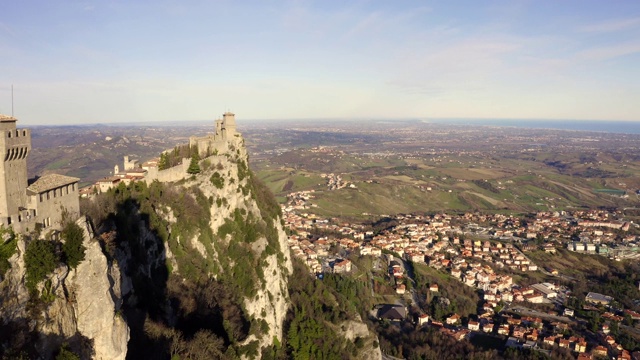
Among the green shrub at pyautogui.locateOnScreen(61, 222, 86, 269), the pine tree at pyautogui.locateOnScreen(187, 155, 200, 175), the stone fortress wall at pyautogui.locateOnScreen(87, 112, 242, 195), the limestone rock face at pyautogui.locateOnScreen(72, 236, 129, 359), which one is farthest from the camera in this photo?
the pine tree at pyautogui.locateOnScreen(187, 155, 200, 175)

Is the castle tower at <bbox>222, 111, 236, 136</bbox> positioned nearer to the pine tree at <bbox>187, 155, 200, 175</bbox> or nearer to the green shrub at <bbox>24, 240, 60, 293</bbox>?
the pine tree at <bbox>187, 155, 200, 175</bbox>

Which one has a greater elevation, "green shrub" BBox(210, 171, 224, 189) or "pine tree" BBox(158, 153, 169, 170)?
"pine tree" BBox(158, 153, 169, 170)

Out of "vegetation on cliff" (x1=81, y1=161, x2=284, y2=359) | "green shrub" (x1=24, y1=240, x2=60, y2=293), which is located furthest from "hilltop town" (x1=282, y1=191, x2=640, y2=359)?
"green shrub" (x1=24, y1=240, x2=60, y2=293)

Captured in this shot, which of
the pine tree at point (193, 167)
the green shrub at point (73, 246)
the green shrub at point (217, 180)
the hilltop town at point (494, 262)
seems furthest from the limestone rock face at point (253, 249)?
the hilltop town at point (494, 262)

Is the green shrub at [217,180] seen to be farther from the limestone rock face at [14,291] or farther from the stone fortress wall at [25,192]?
the limestone rock face at [14,291]

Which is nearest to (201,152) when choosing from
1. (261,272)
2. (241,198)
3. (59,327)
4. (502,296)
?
(241,198)

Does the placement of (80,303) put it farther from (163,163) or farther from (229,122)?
(229,122)
